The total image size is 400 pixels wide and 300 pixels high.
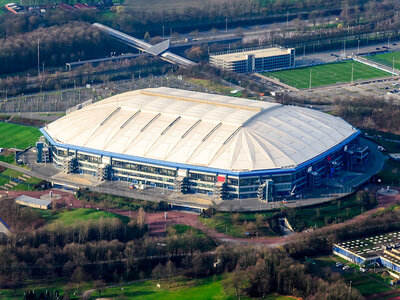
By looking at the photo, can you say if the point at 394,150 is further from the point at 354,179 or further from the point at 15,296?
the point at 15,296

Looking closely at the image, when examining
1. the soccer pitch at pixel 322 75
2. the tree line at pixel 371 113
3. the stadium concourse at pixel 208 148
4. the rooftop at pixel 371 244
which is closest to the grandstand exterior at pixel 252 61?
the soccer pitch at pixel 322 75

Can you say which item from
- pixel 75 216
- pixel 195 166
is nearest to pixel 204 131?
pixel 195 166

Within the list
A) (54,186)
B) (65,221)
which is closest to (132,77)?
(54,186)

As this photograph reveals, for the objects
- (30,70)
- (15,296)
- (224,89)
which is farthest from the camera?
(30,70)

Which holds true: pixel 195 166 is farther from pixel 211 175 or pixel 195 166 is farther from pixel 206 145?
pixel 206 145

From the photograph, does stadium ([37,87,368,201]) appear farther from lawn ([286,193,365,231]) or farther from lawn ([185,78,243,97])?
lawn ([185,78,243,97])

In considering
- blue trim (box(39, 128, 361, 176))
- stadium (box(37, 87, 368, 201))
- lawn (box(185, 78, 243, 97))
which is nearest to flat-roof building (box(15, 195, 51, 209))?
stadium (box(37, 87, 368, 201))

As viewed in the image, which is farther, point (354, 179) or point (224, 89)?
point (224, 89)
